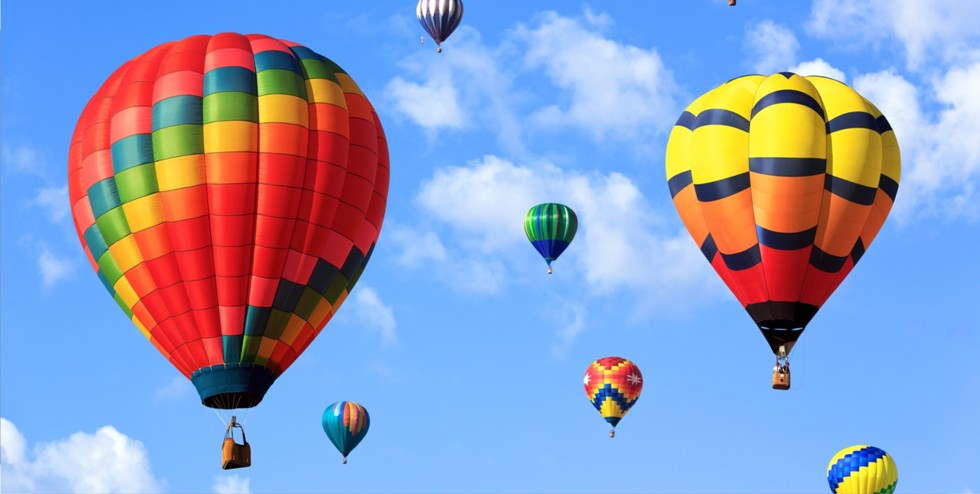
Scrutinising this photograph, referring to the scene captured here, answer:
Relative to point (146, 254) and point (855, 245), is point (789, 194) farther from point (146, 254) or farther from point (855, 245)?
point (146, 254)

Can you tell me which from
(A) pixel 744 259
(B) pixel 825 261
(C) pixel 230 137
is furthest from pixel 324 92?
(B) pixel 825 261

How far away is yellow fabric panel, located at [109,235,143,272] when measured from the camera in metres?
32.9

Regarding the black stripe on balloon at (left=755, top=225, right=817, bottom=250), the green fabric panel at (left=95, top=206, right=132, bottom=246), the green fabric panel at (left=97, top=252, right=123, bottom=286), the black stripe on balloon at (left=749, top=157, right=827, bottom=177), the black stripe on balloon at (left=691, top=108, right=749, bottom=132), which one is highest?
the black stripe on balloon at (left=691, top=108, right=749, bottom=132)

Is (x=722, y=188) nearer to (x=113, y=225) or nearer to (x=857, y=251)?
(x=857, y=251)

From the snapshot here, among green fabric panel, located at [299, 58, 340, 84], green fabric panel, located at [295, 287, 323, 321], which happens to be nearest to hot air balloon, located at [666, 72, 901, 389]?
green fabric panel, located at [299, 58, 340, 84]

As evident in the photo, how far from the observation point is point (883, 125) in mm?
35344

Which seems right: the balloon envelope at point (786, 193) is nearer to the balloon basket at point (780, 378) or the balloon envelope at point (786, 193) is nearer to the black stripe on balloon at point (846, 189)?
the black stripe on balloon at point (846, 189)

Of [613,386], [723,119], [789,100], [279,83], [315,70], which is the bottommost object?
[613,386]

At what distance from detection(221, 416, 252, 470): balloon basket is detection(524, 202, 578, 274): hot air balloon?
1758cm

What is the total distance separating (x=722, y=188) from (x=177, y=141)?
395 inches

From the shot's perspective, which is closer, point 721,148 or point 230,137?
point 230,137

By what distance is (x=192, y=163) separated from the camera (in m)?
32.6

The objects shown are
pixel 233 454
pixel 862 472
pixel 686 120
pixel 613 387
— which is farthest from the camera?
pixel 613 387

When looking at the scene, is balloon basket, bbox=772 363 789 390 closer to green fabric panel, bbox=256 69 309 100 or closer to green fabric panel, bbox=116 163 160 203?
green fabric panel, bbox=256 69 309 100
